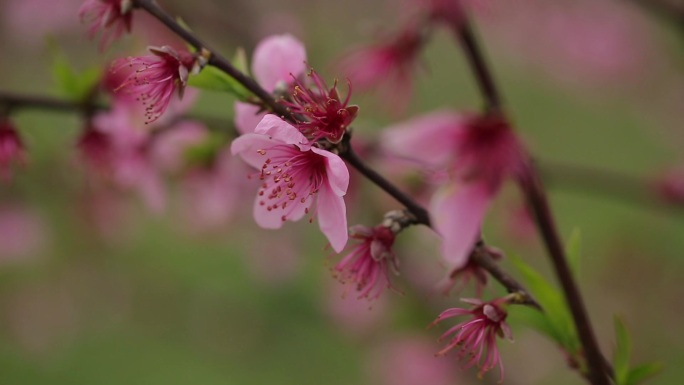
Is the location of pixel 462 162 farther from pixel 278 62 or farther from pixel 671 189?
pixel 671 189

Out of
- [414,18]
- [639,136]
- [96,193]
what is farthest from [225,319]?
[639,136]

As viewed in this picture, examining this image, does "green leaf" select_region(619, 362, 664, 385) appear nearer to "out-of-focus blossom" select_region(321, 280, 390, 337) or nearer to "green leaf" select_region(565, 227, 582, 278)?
"green leaf" select_region(565, 227, 582, 278)

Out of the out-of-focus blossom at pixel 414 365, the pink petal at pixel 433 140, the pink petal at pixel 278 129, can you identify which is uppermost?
the pink petal at pixel 433 140

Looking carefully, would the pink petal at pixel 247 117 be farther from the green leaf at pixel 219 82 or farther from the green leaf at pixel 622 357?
the green leaf at pixel 622 357

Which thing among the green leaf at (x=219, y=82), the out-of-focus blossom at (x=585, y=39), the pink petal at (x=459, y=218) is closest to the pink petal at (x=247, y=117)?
the green leaf at (x=219, y=82)

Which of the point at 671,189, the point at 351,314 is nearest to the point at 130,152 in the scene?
the point at 671,189

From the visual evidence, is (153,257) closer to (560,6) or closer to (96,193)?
(96,193)
